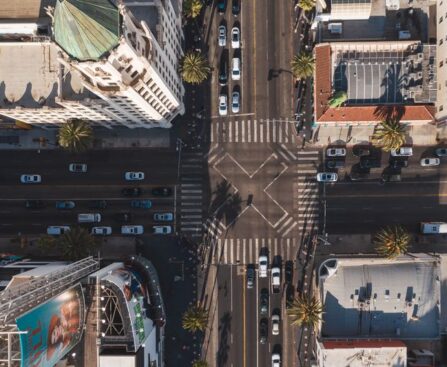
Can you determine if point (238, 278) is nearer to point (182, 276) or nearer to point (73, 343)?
point (182, 276)

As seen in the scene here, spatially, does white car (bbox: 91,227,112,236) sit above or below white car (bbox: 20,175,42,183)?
below

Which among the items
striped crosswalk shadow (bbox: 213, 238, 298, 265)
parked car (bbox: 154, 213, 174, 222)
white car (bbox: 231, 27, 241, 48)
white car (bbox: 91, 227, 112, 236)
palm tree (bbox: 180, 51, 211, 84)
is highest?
white car (bbox: 231, 27, 241, 48)

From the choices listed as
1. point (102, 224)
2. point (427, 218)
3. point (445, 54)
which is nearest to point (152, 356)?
point (102, 224)

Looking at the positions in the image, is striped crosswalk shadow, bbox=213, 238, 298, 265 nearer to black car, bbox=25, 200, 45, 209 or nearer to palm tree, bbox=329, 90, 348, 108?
palm tree, bbox=329, 90, 348, 108

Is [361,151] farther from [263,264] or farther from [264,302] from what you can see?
[264,302]

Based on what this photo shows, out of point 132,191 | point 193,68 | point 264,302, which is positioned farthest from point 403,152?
point 132,191

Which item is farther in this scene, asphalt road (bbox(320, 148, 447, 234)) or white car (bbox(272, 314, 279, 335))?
asphalt road (bbox(320, 148, 447, 234))

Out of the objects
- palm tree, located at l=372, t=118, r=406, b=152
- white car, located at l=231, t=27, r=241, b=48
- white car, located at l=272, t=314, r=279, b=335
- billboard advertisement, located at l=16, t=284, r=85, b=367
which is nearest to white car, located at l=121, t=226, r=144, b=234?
billboard advertisement, located at l=16, t=284, r=85, b=367
